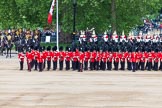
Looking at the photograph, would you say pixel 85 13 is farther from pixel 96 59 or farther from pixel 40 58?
pixel 40 58

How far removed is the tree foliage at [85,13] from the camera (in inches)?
2224

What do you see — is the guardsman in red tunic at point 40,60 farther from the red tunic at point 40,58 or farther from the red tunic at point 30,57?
the red tunic at point 30,57

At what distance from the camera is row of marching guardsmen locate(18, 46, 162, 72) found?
116ft

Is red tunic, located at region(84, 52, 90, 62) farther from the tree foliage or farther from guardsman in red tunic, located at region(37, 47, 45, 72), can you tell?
the tree foliage

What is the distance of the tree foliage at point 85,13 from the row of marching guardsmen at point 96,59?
1830 centimetres

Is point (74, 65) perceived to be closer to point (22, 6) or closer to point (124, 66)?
point (124, 66)

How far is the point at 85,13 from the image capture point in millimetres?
56719

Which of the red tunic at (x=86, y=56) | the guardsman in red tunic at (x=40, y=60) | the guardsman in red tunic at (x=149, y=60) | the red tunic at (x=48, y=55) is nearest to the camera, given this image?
the guardsman in red tunic at (x=149, y=60)

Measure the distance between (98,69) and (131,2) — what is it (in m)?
20.8

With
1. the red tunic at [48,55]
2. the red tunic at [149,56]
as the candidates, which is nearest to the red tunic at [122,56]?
the red tunic at [149,56]

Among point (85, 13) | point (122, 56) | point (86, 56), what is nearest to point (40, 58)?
point (86, 56)

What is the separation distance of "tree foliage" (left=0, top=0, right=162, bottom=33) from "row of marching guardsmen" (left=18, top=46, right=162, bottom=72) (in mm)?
18303

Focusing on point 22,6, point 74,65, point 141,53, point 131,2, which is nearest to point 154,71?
point 141,53

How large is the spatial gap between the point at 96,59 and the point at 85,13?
2125cm
